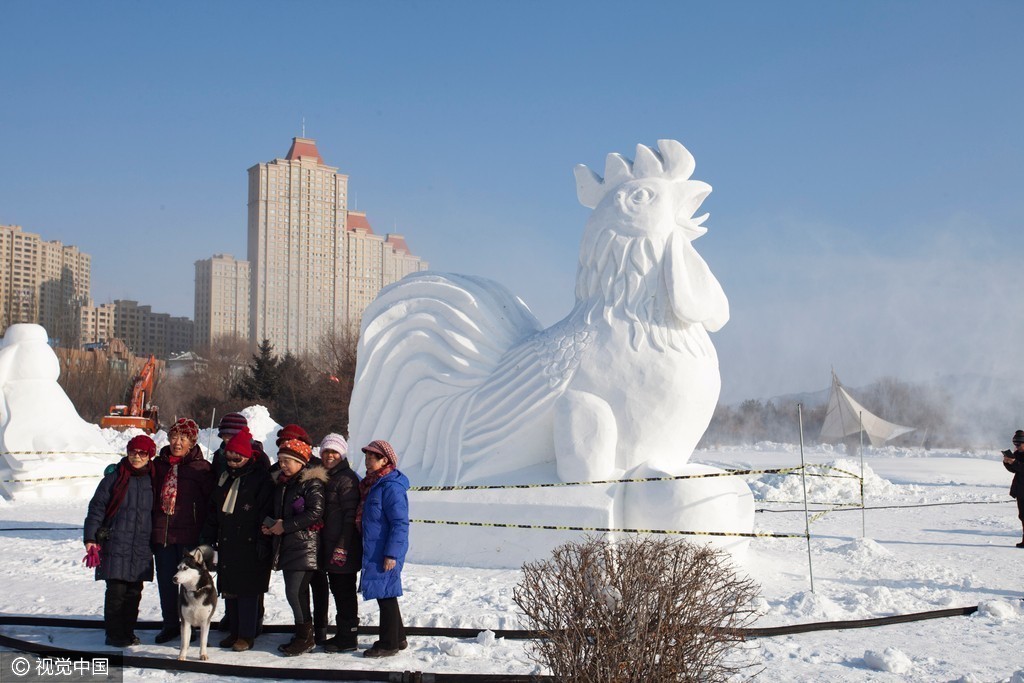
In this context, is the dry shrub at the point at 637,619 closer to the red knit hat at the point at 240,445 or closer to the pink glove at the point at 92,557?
the red knit hat at the point at 240,445

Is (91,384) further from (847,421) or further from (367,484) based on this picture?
(367,484)

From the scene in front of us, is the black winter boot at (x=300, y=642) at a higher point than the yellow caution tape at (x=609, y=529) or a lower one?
lower

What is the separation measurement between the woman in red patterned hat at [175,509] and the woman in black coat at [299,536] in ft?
1.88

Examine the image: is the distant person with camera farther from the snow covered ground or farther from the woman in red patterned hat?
the woman in red patterned hat

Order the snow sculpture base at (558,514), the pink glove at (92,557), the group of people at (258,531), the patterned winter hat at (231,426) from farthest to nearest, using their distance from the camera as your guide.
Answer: the snow sculpture base at (558,514) → the patterned winter hat at (231,426) → the pink glove at (92,557) → the group of people at (258,531)

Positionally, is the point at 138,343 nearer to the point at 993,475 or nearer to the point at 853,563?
the point at 993,475

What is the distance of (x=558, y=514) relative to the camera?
290 inches

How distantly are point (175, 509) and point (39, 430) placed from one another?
1002 cm

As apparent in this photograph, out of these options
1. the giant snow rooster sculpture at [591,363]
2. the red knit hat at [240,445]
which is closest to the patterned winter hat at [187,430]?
the red knit hat at [240,445]

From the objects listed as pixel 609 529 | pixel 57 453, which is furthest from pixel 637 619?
pixel 57 453

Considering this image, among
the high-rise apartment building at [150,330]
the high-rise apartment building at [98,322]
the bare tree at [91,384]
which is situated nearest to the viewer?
the bare tree at [91,384]

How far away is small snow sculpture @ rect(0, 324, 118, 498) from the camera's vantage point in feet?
43.4

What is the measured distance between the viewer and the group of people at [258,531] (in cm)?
489

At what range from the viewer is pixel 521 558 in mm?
7508
